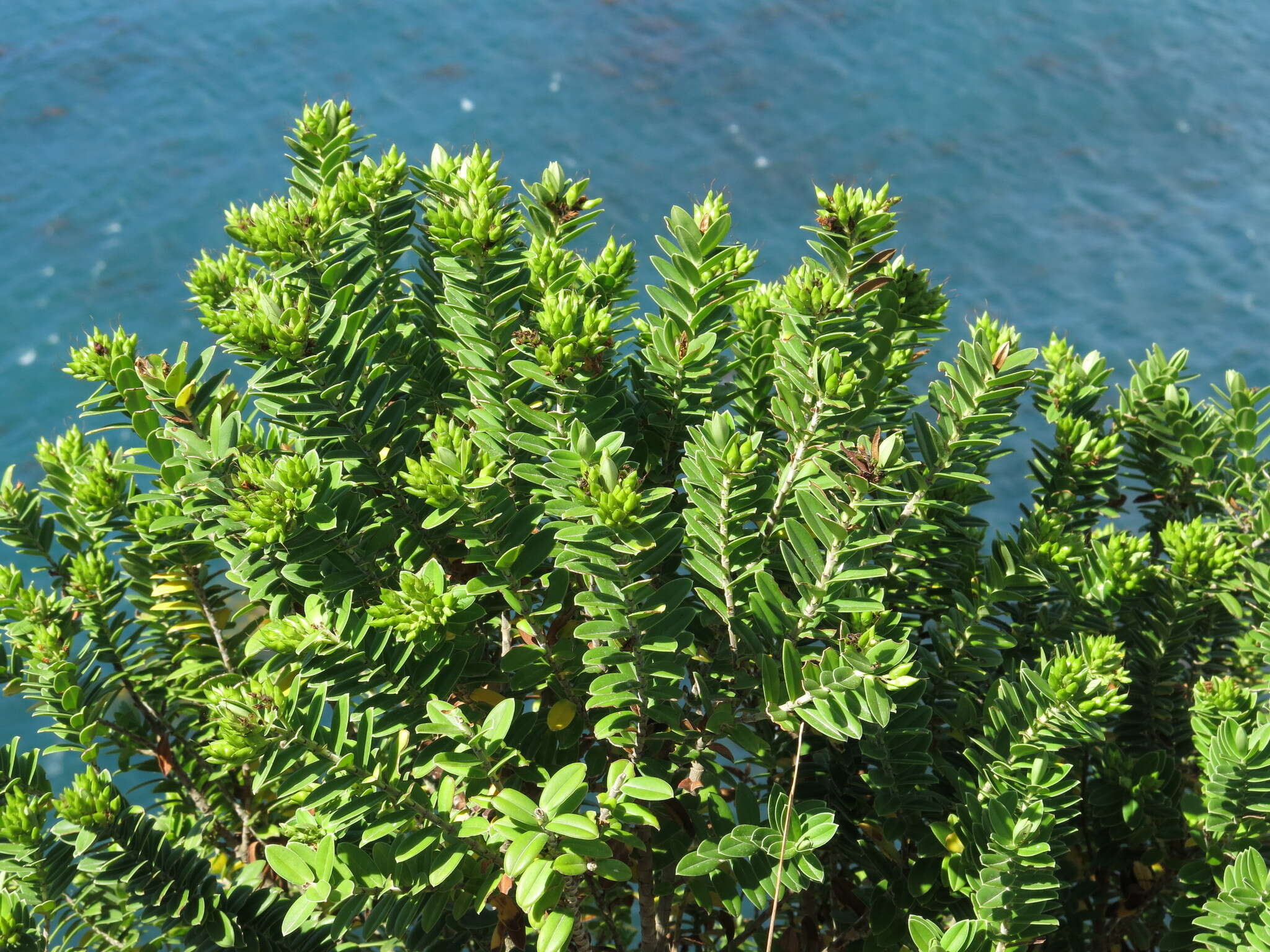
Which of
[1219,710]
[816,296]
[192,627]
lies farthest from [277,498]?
[1219,710]

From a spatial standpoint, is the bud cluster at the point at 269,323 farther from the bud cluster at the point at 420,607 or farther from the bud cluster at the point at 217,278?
the bud cluster at the point at 217,278

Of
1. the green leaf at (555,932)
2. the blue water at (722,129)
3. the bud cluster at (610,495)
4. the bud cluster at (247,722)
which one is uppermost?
the blue water at (722,129)

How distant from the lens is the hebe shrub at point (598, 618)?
7.48ft

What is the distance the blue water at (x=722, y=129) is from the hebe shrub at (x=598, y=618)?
24.0ft

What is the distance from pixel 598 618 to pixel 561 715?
34 cm

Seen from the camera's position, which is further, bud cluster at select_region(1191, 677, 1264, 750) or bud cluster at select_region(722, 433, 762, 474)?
bud cluster at select_region(1191, 677, 1264, 750)

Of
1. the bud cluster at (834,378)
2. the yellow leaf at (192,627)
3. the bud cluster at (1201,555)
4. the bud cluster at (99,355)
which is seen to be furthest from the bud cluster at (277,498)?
the bud cluster at (1201,555)

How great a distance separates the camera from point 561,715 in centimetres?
260

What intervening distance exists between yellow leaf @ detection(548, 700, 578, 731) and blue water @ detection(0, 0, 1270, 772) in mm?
7980

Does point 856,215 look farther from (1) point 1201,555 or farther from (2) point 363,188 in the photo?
(1) point 1201,555

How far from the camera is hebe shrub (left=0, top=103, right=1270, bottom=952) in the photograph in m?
2.28

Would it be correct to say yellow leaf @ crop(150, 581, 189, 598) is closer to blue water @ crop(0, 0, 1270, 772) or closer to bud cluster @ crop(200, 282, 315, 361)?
bud cluster @ crop(200, 282, 315, 361)

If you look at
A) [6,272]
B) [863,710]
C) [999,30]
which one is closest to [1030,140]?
[999,30]

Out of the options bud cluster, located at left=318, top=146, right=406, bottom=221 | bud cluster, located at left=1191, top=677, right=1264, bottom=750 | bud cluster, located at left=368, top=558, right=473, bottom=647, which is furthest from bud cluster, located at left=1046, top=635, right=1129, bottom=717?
bud cluster, located at left=318, top=146, right=406, bottom=221
